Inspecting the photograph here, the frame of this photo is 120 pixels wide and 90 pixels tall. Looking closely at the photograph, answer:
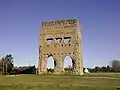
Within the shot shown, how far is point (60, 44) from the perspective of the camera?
4916 cm

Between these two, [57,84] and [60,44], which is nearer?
[57,84]

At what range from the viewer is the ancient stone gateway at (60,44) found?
4828 cm

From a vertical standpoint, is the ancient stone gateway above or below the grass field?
above

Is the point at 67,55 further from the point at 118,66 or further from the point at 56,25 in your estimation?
the point at 118,66

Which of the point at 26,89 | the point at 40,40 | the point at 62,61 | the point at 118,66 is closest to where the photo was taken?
the point at 26,89

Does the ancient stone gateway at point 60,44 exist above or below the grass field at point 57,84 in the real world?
above

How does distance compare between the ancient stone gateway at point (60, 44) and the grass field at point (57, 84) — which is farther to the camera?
the ancient stone gateway at point (60, 44)

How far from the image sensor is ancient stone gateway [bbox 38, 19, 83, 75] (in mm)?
48281

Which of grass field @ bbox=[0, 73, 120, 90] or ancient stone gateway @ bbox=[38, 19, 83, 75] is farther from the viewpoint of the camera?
ancient stone gateway @ bbox=[38, 19, 83, 75]

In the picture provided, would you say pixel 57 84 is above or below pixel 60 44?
below

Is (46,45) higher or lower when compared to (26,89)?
higher

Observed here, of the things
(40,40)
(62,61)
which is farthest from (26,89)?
(40,40)

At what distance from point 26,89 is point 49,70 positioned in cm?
3759

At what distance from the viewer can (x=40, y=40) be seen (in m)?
51.7
